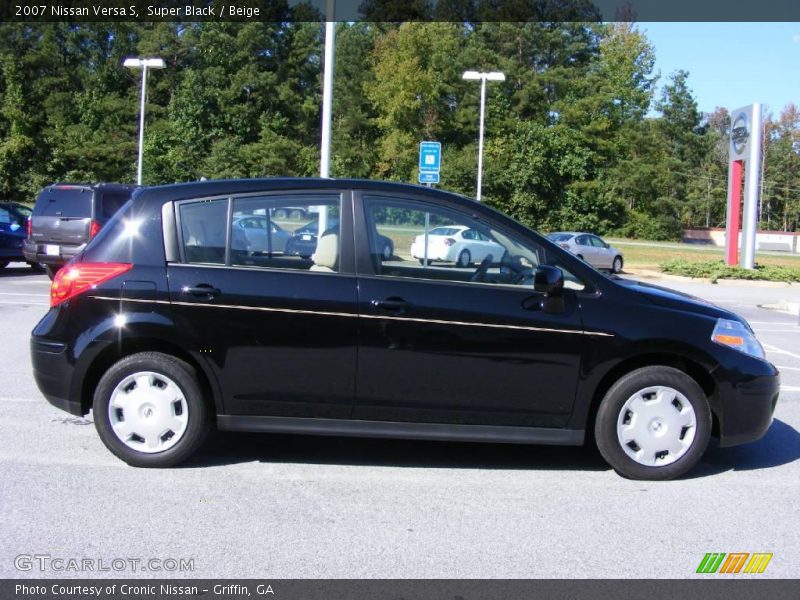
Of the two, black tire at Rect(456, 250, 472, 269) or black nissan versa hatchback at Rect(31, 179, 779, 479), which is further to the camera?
black tire at Rect(456, 250, 472, 269)

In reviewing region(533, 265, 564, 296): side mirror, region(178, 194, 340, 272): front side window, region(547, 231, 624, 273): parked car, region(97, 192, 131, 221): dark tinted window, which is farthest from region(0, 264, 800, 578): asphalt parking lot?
region(547, 231, 624, 273): parked car

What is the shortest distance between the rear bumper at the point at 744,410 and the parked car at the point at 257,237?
118 inches

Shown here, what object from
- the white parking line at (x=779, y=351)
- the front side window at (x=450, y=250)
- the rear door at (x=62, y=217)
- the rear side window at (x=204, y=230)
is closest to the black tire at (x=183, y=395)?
the rear side window at (x=204, y=230)

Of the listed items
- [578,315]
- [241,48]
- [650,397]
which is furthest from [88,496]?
[241,48]

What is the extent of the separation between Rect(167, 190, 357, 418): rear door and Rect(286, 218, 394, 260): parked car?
46 mm

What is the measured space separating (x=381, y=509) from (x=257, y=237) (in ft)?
6.20

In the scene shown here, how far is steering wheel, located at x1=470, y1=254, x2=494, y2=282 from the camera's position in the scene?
5227mm

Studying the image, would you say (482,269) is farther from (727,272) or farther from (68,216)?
(727,272)

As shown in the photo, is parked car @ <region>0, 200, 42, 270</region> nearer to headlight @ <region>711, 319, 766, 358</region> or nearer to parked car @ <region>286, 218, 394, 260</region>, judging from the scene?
parked car @ <region>286, 218, 394, 260</region>

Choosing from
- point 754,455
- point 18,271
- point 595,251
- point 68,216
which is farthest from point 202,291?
point 595,251

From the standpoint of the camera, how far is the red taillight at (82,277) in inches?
207

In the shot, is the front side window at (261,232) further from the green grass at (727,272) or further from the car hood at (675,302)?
the green grass at (727,272)

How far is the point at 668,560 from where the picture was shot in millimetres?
4125

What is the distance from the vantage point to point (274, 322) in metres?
5.13
